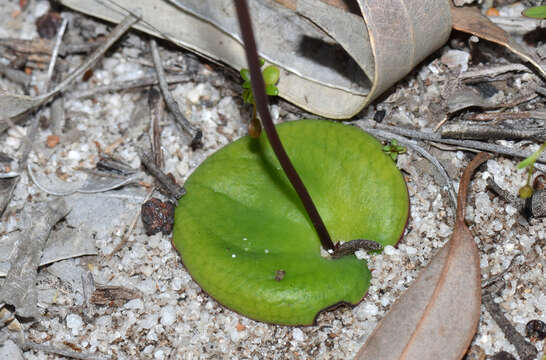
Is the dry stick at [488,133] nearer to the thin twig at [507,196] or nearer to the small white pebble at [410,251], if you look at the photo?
the thin twig at [507,196]

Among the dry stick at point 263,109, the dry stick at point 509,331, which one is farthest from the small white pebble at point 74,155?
the dry stick at point 509,331

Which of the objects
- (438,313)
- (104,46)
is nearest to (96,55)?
(104,46)

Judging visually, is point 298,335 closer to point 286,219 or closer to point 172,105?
point 286,219

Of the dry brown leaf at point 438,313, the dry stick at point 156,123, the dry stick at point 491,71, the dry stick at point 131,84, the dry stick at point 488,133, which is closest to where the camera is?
the dry brown leaf at point 438,313

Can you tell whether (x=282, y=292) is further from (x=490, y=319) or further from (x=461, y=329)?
(x=490, y=319)

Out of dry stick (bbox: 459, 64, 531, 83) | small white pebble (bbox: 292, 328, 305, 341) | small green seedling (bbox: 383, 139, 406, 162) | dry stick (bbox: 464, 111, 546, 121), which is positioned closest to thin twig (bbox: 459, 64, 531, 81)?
dry stick (bbox: 459, 64, 531, 83)
